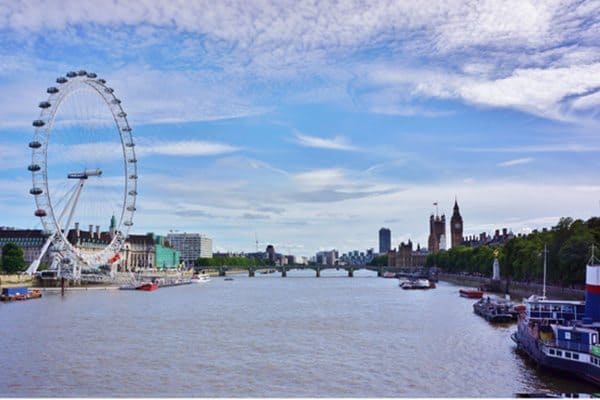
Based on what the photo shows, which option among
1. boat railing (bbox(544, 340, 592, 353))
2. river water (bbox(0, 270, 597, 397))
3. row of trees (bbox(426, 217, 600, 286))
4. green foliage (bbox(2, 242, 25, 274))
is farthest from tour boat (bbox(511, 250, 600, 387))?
green foliage (bbox(2, 242, 25, 274))

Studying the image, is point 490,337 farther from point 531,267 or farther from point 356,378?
point 531,267

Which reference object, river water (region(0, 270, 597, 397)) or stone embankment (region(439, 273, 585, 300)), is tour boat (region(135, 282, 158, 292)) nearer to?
river water (region(0, 270, 597, 397))

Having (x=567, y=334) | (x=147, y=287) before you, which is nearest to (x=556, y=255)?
(x=567, y=334)

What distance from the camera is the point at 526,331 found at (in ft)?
113

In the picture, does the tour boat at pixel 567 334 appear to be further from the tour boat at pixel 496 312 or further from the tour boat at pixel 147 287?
the tour boat at pixel 147 287

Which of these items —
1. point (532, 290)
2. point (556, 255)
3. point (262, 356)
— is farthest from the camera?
point (532, 290)

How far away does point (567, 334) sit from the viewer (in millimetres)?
28594

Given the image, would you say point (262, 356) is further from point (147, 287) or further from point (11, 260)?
point (11, 260)

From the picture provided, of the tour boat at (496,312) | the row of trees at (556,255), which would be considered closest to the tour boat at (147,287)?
the row of trees at (556,255)

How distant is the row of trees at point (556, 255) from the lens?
196 ft

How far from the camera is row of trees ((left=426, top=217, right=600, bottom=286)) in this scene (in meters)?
59.7

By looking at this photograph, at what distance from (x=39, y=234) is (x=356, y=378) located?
401 ft

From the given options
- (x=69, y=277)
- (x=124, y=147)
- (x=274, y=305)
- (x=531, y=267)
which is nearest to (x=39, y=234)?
(x=69, y=277)

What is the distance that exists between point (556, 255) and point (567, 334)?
133 feet
